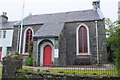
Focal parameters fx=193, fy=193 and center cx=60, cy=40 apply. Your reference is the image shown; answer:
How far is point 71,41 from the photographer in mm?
26672

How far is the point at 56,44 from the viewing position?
24.2 metres

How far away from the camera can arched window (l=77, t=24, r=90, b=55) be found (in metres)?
25.9

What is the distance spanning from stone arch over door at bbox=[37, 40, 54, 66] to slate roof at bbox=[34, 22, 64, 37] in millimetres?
1078

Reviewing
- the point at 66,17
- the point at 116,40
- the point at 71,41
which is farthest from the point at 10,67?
the point at 66,17

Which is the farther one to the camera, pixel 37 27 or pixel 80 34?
pixel 37 27

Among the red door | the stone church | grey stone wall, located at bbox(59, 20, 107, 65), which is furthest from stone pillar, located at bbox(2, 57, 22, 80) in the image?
the red door

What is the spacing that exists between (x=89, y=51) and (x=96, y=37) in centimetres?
207

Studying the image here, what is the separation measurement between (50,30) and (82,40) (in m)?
4.56

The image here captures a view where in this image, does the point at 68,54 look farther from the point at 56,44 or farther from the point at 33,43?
the point at 33,43

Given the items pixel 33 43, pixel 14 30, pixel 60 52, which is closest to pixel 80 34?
pixel 60 52

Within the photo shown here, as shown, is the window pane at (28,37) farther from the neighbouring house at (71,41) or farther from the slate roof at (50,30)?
the slate roof at (50,30)

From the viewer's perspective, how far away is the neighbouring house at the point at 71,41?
81.7 feet

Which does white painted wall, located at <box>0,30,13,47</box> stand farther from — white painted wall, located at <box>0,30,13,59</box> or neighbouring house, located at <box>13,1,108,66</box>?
neighbouring house, located at <box>13,1,108,66</box>

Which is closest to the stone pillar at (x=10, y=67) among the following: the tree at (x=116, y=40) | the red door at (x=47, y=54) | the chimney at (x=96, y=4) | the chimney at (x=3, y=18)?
the tree at (x=116, y=40)
